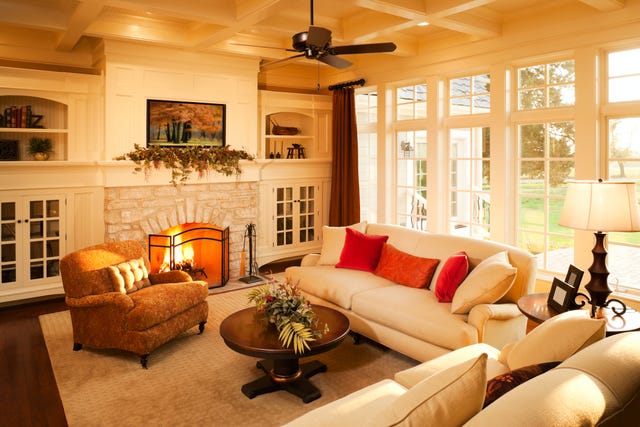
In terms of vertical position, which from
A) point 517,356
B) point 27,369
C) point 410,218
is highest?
point 410,218

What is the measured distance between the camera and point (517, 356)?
2.37m

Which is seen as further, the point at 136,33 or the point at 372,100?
the point at 372,100

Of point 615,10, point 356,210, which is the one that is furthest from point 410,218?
point 615,10

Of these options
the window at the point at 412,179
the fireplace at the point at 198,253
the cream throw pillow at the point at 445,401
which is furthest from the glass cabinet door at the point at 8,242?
the cream throw pillow at the point at 445,401

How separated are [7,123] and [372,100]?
4.69 meters

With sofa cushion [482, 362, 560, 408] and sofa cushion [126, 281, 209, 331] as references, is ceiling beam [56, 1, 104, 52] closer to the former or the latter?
sofa cushion [126, 281, 209, 331]

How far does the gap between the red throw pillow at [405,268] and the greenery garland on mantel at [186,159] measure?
99.8 inches

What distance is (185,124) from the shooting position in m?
6.04

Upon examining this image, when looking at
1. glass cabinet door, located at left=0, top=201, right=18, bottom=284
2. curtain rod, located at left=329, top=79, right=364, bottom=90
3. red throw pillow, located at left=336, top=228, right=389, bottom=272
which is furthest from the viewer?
curtain rod, located at left=329, top=79, right=364, bottom=90

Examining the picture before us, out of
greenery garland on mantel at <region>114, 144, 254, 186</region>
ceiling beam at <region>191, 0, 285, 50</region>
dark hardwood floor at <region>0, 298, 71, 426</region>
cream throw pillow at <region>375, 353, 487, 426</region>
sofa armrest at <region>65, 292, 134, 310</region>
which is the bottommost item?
dark hardwood floor at <region>0, 298, 71, 426</region>

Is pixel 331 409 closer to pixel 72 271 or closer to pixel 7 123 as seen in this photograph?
pixel 72 271

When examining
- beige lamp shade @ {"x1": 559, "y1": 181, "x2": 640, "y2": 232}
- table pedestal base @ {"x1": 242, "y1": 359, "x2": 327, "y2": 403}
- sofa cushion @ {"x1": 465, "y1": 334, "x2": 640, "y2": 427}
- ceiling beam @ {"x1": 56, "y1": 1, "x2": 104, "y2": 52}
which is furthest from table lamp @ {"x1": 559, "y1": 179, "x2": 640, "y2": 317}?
ceiling beam @ {"x1": 56, "y1": 1, "x2": 104, "y2": 52}

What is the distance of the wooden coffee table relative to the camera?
123 inches

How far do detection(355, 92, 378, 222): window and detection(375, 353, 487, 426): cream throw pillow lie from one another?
572 centimetres
